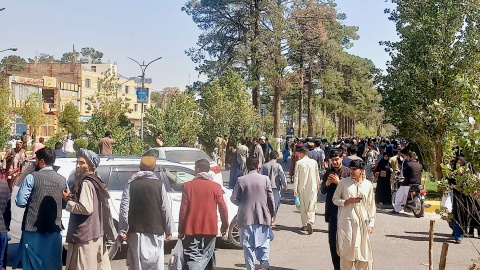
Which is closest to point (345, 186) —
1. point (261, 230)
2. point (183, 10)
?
point (261, 230)

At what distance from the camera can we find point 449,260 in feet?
35.5

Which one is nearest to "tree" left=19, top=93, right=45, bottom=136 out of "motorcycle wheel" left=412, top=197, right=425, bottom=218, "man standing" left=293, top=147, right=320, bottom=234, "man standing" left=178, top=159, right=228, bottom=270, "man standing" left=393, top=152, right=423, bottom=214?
"man standing" left=393, top=152, right=423, bottom=214

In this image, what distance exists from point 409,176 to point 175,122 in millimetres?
19484

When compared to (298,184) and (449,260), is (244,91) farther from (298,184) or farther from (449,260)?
(449,260)

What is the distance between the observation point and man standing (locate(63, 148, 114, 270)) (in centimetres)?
697

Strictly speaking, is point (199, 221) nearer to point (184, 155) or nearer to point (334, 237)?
point (334, 237)

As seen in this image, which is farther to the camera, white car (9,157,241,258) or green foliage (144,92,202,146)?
green foliage (144,92,202,146)

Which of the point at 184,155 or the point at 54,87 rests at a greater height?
the point at 54,87

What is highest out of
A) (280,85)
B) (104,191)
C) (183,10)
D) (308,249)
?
(183,10)

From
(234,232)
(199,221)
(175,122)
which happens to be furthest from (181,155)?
(175,122)

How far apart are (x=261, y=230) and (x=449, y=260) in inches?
152

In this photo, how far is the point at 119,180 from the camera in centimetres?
1027

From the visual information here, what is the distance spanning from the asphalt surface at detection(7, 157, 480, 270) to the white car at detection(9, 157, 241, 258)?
2.08 feet

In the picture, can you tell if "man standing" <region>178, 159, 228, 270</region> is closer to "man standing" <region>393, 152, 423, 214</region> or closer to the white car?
the white car
